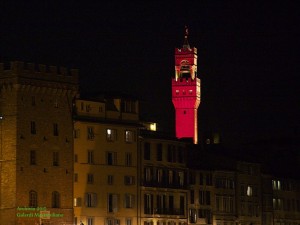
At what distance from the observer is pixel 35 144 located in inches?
4961

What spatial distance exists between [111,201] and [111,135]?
6.76 meters

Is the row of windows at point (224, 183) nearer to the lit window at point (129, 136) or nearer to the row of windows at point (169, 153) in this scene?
the row of windows at point (169, 153)

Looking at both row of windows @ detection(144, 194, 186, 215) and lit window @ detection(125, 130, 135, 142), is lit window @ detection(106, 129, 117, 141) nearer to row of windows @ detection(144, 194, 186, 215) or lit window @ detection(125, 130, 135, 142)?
lit window @ detection(125, 130, 135, 142)

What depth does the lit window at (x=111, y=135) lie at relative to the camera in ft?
439

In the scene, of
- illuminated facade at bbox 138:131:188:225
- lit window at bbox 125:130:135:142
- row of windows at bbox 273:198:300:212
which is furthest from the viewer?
row of windows at bbox 273:198:300:212

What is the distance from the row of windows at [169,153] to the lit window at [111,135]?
537 centimetres

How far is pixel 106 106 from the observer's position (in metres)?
135

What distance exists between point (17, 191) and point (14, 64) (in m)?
12.4

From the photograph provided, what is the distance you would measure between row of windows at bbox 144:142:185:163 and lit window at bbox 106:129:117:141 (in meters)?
5.37

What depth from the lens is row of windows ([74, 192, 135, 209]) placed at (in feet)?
430

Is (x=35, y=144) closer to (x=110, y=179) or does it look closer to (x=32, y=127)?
(x=32, y=127)

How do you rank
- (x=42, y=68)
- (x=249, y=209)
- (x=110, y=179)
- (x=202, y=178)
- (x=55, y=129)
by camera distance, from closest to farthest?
(x=55, y=129)
(x=42, y=68)
(x=110, y=179)
(x=202, y=178)
(x=249, y=209)

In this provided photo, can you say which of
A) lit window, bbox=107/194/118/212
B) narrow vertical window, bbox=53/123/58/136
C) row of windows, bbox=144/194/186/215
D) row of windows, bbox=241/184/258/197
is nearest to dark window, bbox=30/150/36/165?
narrow vertical window, bbox=53/123/58/136

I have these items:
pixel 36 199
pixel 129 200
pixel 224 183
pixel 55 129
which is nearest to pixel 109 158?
pixel 129 200
